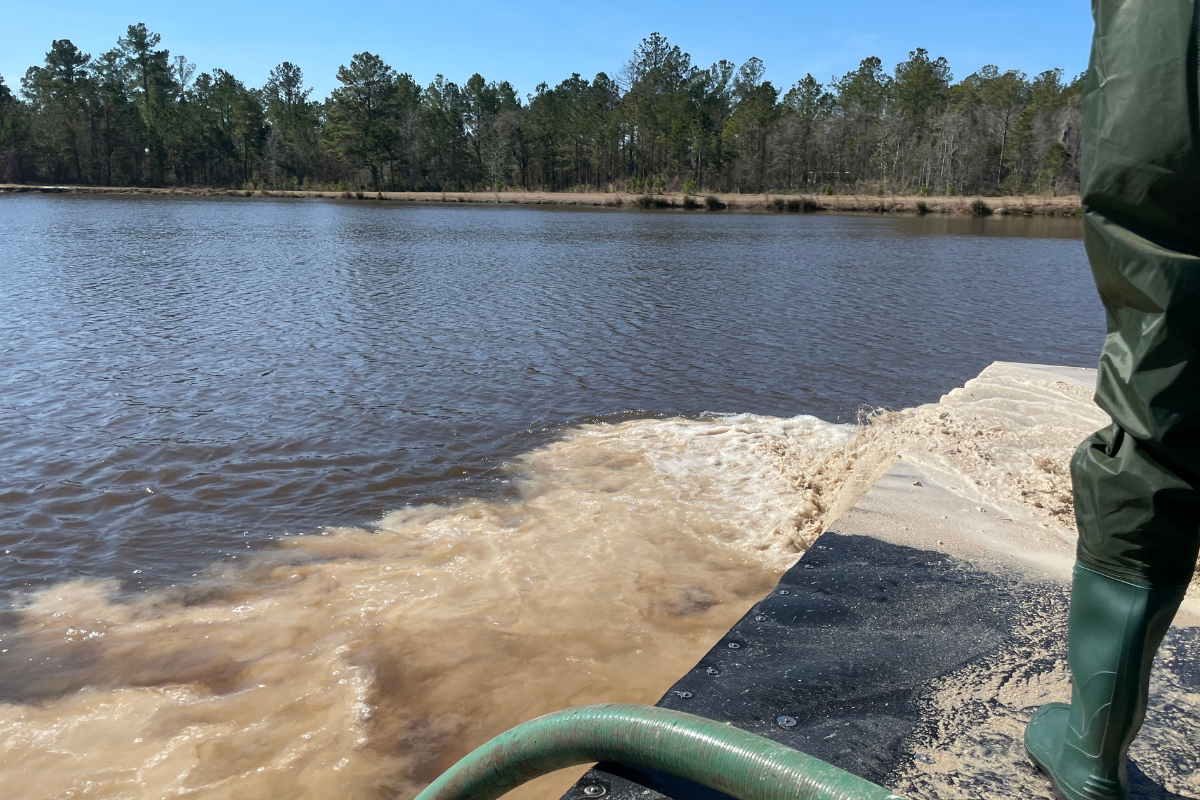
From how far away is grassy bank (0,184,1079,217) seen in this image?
2232 inches

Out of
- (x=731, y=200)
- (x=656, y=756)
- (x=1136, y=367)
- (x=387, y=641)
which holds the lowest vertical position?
(x=387, y=641)

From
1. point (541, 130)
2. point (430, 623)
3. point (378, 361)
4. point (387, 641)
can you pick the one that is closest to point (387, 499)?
point (430, 623)

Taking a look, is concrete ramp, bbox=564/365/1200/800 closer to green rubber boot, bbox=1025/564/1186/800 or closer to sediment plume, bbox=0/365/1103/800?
green rubber boot, bbox=1025/564/1186/800

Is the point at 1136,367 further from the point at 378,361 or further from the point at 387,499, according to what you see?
the point at 378,361

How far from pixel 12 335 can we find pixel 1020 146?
267ft

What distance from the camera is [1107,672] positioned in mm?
1750

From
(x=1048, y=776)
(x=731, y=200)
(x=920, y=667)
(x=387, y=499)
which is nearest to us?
(x=1048, y=776)

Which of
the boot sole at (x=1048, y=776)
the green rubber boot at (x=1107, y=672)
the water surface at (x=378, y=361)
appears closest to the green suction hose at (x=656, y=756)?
the green rubber boot at (x=1107, y=672)

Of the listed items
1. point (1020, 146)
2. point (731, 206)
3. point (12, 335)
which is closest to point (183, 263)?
point (12, 335)

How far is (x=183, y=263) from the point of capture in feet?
75.3

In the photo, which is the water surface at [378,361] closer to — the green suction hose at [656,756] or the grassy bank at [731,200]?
the green suction hose at [656,756]

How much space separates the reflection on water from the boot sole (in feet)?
6.43

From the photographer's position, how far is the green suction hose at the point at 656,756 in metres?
1.53

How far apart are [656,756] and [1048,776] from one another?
1235 millimetres
